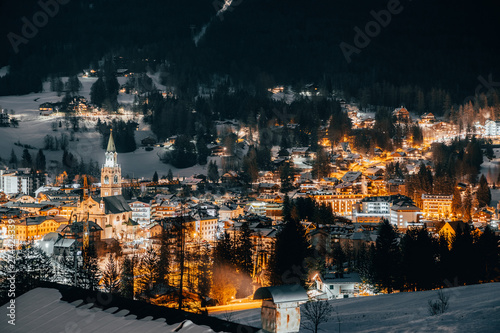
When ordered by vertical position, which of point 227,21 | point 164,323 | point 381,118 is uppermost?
point 227,21

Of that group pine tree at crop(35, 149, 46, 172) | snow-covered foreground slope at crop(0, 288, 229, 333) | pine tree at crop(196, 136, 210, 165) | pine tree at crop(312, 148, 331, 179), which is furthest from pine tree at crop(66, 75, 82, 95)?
snow-covered foreground slope at crop(0, 288, 229, 333)

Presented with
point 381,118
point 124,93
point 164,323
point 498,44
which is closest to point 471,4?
point 498,44

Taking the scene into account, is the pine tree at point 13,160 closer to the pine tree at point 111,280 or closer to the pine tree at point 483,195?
the pine tree at point 483,195

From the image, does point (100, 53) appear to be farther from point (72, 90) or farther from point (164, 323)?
point (164, 323)

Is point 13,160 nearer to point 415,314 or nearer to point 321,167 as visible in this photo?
point 321,167

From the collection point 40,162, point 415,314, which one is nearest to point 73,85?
point 40,162
